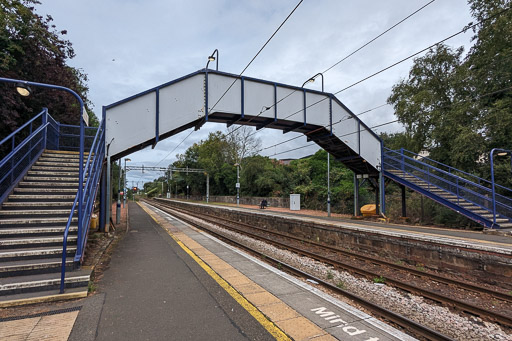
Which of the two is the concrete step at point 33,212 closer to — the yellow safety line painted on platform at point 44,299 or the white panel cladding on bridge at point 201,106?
the yellow safety line painted on platform at point 44,299

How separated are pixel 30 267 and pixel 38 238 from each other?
106cm

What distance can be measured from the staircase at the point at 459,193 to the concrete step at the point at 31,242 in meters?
16.4

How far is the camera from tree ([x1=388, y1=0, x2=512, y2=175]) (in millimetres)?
16469

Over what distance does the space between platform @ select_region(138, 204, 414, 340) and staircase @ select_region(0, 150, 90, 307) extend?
2.76 m

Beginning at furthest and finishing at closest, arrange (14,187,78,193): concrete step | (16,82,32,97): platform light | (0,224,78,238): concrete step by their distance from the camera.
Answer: (14,187,78,193): concrete step, (0,224,78,238): concrete step, (16,82,32,97): platform light

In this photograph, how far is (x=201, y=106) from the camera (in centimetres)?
1393

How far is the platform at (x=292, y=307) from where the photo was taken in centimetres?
375

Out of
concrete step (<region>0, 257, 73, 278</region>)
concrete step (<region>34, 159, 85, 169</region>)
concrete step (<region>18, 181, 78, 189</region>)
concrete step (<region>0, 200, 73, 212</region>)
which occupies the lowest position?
concrete step (<region>0, 257, 73, 278</region>)

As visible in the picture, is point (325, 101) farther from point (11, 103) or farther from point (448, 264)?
point (11, 103)

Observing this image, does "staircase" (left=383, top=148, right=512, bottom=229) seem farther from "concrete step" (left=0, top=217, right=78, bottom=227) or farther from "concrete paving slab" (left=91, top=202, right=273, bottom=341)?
"concrete step" (left=0, top=217, right=78, bottom=227)

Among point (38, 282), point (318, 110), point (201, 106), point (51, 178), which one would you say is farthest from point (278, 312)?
point (318, 110)

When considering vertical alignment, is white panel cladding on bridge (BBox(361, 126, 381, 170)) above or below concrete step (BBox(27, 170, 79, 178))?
above

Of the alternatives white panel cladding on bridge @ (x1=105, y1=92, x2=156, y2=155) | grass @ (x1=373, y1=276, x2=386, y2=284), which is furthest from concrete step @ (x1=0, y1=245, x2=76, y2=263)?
white panel cladding on bridge @ (x1=105, y1=92, x2=156, y2=155)

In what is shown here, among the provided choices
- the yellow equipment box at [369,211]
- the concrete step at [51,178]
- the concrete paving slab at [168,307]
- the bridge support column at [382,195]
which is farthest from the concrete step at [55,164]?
the yellow equipment box at [369,211]
